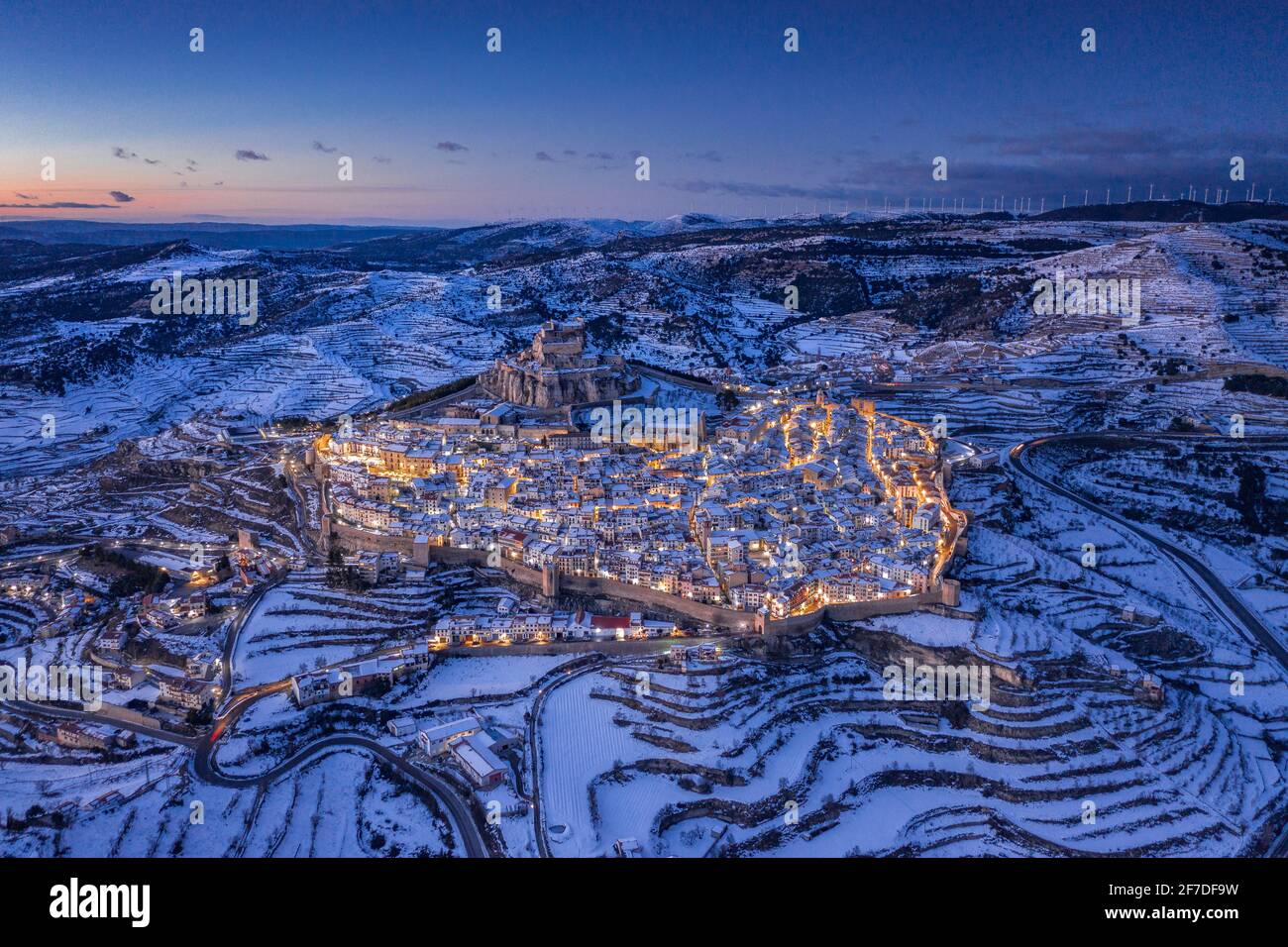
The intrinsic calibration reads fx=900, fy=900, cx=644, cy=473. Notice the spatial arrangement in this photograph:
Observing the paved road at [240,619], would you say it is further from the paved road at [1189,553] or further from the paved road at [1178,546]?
the paved road at [1178,546]

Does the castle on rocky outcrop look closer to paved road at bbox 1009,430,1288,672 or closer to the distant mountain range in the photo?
the distant mountain range

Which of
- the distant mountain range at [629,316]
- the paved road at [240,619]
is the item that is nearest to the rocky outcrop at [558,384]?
the distant mountain range at [629,316]

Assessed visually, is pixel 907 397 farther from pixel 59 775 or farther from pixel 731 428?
pixel 59 775

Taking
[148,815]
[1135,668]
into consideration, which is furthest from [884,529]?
[148,815]

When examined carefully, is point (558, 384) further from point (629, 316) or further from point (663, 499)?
point (629, 316)

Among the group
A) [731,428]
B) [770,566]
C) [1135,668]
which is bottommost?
[1135,668]
